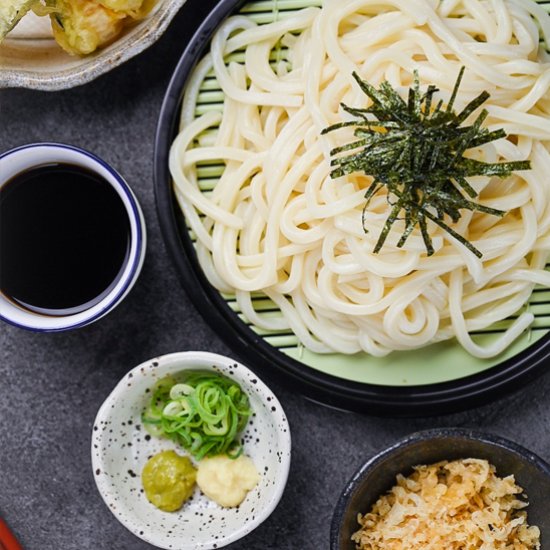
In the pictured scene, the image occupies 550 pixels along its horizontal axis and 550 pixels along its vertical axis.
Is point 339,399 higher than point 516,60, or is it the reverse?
point 516,60

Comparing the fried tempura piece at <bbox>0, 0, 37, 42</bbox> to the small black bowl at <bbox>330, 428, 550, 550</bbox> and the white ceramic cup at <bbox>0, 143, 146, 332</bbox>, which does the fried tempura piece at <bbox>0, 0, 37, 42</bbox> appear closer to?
the white ceramic cup at <bbox>0, 143, 146, 332</bbox>

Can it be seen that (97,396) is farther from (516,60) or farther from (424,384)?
(516,60)

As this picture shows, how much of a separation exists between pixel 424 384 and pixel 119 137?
4.09ft

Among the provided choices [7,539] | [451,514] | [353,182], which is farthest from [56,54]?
[451,514]

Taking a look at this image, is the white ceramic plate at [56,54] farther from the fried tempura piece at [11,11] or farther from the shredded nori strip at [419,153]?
the shredded nori strip at [419,153]

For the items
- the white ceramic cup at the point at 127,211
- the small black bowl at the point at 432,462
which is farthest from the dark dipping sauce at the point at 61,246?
the small black bowl at the point at 432,462

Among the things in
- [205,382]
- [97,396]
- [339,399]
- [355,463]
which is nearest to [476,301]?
[339,399]

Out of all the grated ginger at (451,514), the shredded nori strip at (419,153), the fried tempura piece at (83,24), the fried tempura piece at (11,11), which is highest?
the fried tempura piece at (11,11)

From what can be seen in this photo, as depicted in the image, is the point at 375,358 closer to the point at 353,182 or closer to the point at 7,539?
the point at 353,182

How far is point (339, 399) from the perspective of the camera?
2.56 meters

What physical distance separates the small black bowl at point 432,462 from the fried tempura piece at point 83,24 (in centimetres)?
146

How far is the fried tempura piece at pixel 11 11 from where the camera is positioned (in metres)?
2.31

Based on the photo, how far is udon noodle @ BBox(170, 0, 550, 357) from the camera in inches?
93.0

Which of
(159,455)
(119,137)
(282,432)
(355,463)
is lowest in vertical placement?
(355,463)
